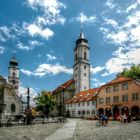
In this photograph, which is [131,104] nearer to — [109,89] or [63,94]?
[109,89]

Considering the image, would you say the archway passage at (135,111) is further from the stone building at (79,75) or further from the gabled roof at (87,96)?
the stone building at (79,75)

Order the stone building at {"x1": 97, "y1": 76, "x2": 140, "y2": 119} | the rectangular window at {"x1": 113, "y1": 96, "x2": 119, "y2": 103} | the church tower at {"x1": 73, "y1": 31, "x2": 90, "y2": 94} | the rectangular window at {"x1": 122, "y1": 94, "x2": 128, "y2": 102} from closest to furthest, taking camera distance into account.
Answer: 1. the stone building at {"x1": 97, "y1": 76, "x2": 140, "y2": 119}
2. the rectangular window at {"x1": 122, "y1": 94, "x2": 128, "y2": 102}
3. the rectangular window at {"x1": 113, "y1": 96, "x2": 119, "y2": 103}
4. the church tower at {"x1": 73, "y1": 31, "x2": 90, "y2": 94}

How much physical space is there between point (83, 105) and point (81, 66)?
1690 cm

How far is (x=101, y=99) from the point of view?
2514 inches

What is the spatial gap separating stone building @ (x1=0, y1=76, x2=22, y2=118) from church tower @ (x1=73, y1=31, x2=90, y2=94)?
28.5 meters

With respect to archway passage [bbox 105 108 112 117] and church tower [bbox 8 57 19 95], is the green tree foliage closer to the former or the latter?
archway passage [bbox 105 108 112 117]

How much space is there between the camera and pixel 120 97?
57750 millimetres

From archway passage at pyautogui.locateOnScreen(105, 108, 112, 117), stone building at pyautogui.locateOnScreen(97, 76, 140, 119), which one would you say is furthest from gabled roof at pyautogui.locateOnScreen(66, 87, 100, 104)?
archway passage at pyautogui.locateOnScreen(105, 108, 112, 117)

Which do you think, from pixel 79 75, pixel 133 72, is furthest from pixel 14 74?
pixel 133 72

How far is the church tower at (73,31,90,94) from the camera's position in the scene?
8544 centimetres

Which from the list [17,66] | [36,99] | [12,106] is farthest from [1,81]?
[17,66]

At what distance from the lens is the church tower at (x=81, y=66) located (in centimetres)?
8544

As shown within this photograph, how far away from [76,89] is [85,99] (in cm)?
1555

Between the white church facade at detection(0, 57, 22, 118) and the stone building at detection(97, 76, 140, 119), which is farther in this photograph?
the white church facade at detection(0, 57, 22, 118)
